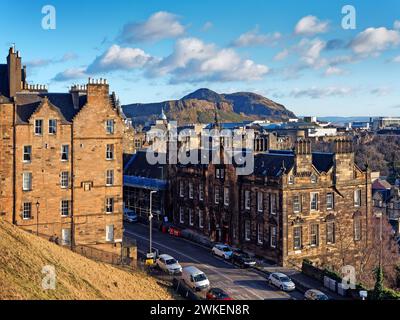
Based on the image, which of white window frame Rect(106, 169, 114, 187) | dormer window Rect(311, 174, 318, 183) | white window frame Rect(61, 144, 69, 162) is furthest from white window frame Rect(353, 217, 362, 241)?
white window frame Rect(61, 144, 69, 162)

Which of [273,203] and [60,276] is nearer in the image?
[60,276]

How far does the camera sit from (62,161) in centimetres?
4588

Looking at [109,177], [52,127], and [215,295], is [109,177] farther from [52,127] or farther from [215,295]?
[215,295]

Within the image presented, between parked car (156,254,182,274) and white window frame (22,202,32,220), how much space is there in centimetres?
1101

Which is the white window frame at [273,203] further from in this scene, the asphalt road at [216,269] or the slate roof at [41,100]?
the slate roof at [41,100]

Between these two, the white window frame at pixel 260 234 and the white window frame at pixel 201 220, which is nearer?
the white window frame at pixel 260 234

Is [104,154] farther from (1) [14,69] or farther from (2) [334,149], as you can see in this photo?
(2) [334,149]

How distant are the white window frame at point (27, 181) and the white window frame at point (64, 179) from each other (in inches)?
96.6

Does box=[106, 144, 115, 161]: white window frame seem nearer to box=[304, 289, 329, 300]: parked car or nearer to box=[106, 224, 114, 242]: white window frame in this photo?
box=[106, 224, 114, 242]: white window frame

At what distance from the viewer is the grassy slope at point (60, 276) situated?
26.4m

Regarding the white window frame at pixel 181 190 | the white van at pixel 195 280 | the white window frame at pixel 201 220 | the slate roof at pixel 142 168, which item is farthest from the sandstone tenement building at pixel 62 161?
the slate roof at pixel 142 168

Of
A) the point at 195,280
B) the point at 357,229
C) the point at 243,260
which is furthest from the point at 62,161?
the point at 357,229

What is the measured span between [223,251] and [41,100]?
20.8 m

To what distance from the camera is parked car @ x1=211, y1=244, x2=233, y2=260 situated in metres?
51.5
